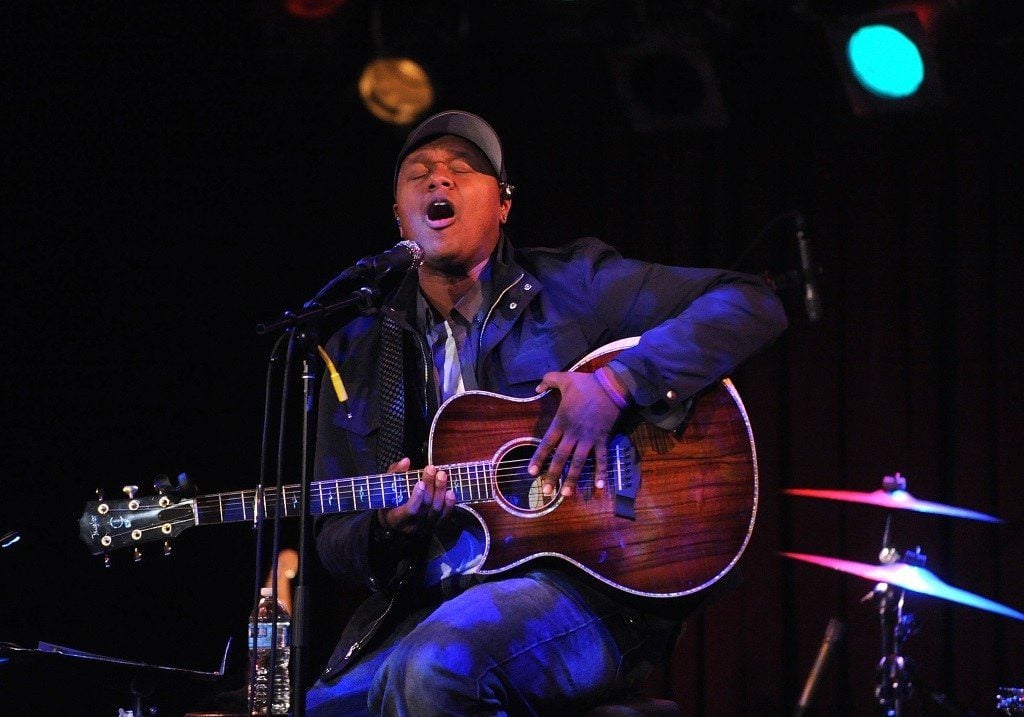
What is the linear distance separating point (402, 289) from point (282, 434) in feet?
4.57

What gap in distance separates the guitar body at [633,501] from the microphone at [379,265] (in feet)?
1.69

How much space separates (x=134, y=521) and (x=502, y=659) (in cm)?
121

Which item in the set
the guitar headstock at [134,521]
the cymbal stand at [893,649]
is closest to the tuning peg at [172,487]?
the guitar headstock at [134,521]

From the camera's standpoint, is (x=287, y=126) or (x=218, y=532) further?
(x=287, y=126)

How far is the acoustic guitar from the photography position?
3.14 metres

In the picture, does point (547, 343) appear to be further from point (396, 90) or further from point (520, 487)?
point (396, 90)

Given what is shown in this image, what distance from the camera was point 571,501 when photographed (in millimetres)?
3193

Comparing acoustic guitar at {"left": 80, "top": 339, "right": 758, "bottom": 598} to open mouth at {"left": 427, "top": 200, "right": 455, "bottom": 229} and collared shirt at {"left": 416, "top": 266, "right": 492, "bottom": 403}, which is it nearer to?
collared shirt at {"left": 416, "top": 266, "right": 492, "bottom": 403}

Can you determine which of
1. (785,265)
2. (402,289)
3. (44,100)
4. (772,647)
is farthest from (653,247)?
(44,100)

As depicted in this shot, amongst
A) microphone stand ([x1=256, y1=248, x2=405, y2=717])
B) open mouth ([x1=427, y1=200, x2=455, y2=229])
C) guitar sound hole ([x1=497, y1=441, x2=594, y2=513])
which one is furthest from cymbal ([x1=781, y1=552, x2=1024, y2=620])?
microphone stand ([x1=256, y1=248, x2=405, y2=717])

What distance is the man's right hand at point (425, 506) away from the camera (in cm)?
304

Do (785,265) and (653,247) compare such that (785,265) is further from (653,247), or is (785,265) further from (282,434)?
(282,434)

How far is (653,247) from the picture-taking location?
6344mm

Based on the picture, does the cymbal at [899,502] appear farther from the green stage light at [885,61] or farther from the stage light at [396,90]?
the stage light at [396,90]
